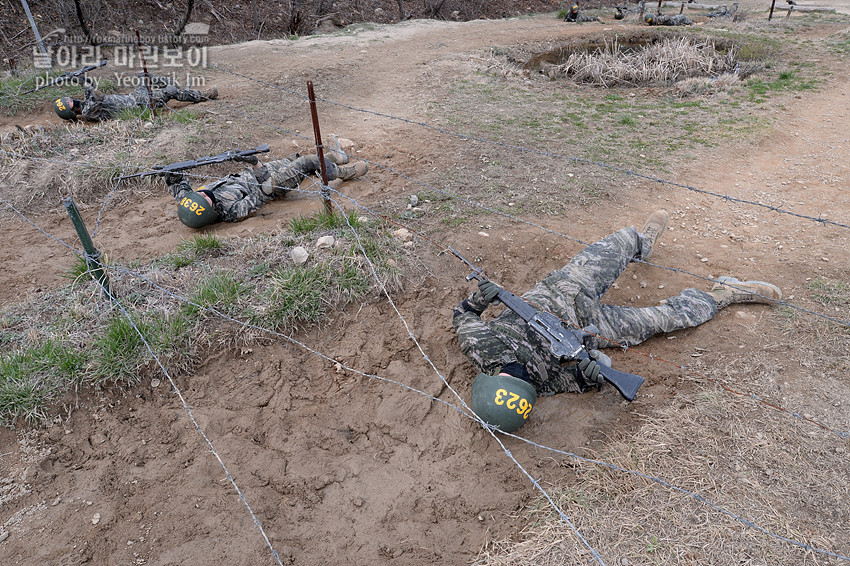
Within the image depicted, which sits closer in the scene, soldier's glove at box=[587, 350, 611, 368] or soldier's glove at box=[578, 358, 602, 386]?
soldier's glove at box=[578, 358, 602, 386]

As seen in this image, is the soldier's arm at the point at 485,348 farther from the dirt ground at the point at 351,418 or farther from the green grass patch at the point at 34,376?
the green grass patch at the point at 34,376

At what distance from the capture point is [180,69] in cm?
973

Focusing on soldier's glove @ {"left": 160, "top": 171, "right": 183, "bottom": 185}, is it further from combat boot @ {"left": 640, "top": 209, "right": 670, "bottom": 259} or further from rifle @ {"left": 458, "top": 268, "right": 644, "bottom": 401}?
combat boot @ {"left": 640, "top": 209, "right": 670, "bottom": 259}

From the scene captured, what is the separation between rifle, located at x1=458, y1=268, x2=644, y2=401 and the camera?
105 inches

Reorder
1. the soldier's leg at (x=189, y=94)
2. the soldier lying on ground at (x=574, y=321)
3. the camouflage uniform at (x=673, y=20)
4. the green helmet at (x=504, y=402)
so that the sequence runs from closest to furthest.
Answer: the green helmet at (x=504, y=402) < the soldier lying on ground at (x=574, y=321) < the soldier's leg at (x=189, y=94) < the camouflage uniform at (x=673, y=20)

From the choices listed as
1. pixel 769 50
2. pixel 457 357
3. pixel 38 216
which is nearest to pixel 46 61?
pixel 38 216

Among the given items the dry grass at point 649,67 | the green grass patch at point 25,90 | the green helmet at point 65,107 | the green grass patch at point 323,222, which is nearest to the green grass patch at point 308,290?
the green grass patch at point 323,222

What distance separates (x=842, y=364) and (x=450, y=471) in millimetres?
2526

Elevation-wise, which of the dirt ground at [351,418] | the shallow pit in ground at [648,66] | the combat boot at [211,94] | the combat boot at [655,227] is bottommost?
the dirt ground at [351,418]

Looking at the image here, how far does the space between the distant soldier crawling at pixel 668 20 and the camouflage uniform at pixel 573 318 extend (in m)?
11.9

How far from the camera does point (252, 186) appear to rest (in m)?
5.17

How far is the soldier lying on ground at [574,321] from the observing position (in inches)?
117

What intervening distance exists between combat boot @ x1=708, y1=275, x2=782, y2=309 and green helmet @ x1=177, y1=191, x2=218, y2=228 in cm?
433

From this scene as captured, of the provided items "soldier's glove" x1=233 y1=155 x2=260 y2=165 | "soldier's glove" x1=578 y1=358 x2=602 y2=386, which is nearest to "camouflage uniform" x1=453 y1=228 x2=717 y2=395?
"soldier's glove" x1=578 y1=358 x2=602 y2=386
